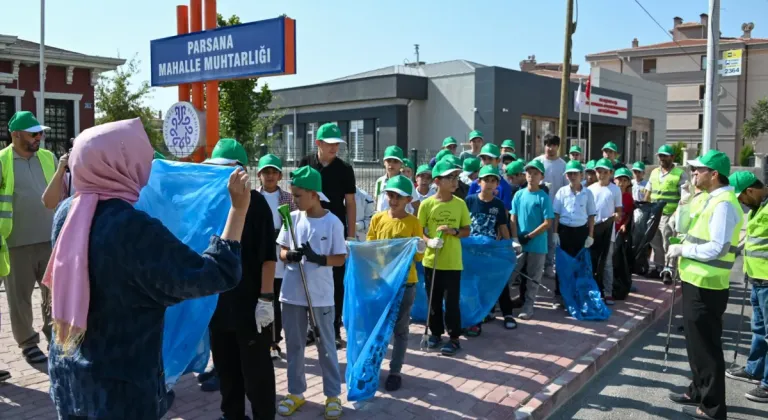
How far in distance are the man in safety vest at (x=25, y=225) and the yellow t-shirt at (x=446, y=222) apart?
11.7ft

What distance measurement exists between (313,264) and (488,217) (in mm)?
2974

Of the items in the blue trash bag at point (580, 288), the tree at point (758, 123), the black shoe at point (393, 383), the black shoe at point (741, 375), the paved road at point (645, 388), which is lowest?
the paved road at point (645, 388)

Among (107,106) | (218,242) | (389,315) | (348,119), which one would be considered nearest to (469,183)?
(389,315)

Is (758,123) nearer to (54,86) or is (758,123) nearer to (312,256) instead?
(54,86)

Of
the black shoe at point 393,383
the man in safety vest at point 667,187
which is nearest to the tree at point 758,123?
the man in safety vest at point 667,187

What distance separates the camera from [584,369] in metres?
5.84

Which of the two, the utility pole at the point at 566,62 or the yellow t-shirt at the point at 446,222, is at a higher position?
the utility pole at the point at 566,62

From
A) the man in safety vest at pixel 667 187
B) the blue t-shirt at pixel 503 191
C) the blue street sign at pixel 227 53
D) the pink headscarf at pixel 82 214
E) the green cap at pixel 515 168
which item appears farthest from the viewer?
the man in safety vest at pixel 667 187

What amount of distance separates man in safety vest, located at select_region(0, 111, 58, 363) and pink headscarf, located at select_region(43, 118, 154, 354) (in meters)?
3.67

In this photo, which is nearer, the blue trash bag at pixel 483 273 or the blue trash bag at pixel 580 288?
the blue trash bag at pixel 483 273

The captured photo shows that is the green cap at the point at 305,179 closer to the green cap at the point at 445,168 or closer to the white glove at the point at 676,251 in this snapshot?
the green cap at the point at 445,168

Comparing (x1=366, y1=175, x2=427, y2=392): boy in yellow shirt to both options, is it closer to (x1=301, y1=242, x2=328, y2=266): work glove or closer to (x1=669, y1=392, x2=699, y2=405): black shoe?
(x1=301, y1=242, x2=328, y2=266): work glove

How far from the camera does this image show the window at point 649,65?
2467 inches

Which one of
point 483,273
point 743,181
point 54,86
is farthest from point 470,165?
point 54,86
